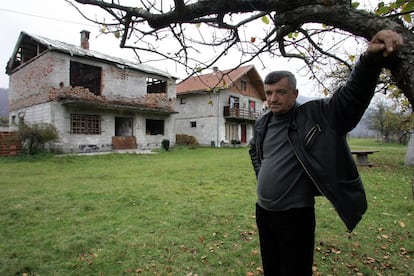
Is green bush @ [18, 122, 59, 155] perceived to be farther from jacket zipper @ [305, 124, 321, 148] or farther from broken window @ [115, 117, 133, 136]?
jacket zipper @ [305, 124, 321, 148]

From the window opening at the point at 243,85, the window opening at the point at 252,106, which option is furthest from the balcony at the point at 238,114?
the window opening at the point at 243,85

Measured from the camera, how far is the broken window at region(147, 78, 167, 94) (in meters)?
21.2

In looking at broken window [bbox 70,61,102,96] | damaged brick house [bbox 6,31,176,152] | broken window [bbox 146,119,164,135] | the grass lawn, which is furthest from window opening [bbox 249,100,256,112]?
the grass lawn

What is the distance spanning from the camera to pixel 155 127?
21484 mm

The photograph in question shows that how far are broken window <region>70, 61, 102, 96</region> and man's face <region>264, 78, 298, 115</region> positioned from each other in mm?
17251

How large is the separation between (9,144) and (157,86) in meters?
11.2

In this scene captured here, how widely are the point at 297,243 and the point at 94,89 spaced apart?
19.4m

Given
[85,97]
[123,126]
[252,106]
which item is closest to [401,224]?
[85,97]

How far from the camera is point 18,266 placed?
2.89 meters

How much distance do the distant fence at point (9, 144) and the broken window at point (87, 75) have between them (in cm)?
545

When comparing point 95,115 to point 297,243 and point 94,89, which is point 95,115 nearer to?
point 94,89

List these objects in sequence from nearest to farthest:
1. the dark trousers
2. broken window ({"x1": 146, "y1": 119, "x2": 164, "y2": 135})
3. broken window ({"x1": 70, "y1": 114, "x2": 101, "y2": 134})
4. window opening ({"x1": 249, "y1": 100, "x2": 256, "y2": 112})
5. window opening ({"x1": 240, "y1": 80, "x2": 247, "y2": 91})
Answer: the dark trousers, broken window ({"x1": 70, "y1": 114, "x2": 101, "y2": 134}), broken window ({"x1": 146, "y1": 119, "x2": 164, "y2": 135}), window opening ({"x1": 240, "y1": 80, "x2": 247, "y2": 91}), window opening ({"x1": 249, "y1": 100, "x2": 256, "y2": 112})

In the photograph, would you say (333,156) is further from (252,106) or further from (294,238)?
(252,106)

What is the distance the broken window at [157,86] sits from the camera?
834 inches
